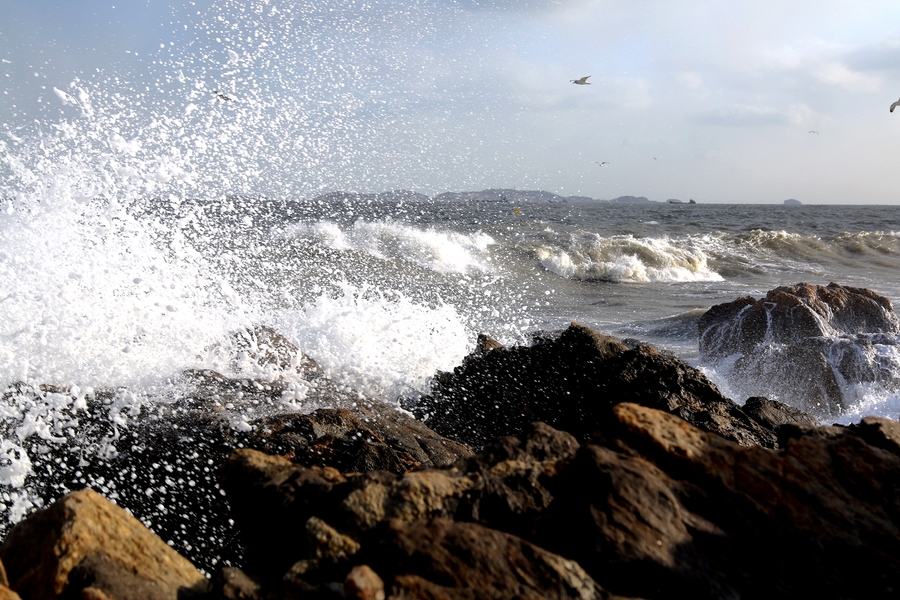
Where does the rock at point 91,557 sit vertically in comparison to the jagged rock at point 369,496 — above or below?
below

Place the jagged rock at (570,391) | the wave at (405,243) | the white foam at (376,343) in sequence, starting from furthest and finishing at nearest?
the wave at (405,243) < the white foam at (376,343) < the jagged rock at (570,391)

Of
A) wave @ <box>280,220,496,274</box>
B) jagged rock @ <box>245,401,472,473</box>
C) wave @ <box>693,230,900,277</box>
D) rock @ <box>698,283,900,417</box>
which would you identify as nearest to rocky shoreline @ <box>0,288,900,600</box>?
jagged rock @ <box>245,401,472,473</box>

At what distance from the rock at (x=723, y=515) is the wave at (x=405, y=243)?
15804mm

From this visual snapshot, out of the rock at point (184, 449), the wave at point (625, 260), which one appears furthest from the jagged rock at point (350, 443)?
the wave at point (625, 260)

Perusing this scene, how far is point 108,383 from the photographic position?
491cm

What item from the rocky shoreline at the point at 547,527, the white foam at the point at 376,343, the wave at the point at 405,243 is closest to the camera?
the rocky shoreline at the point at 547,527

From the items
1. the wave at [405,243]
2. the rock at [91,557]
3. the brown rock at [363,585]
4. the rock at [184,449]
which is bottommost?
the rock at [184,449]

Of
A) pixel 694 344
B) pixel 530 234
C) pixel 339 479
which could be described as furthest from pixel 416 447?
pixel 530 234

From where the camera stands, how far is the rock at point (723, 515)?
6.00 feet

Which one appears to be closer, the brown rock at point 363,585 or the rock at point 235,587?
the brown rock at point 363,585

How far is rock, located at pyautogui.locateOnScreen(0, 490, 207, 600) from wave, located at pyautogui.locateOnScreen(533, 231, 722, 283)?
57.0 ft

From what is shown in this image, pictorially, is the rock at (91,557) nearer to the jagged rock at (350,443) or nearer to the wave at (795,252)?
the jagged rock at (350,443)

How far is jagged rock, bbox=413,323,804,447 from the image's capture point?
457cm

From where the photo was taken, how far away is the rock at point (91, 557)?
199cm
